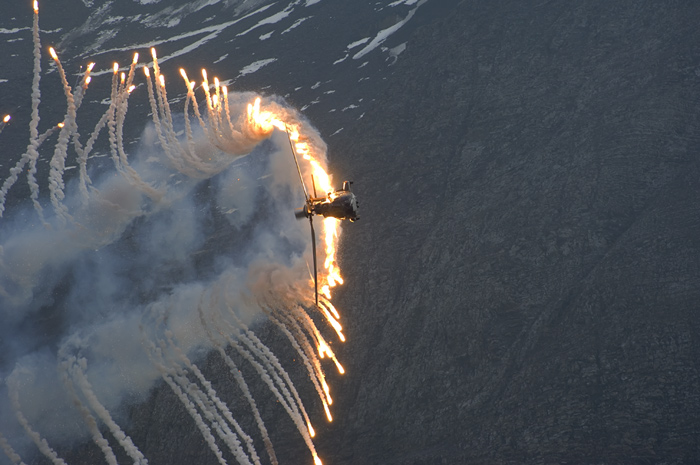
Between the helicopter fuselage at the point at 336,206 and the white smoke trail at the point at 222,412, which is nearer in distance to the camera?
the helicopter fuselage at the point at 336,206

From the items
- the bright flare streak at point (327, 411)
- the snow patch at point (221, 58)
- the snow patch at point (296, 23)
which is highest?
the snow patch at point (296, 23)

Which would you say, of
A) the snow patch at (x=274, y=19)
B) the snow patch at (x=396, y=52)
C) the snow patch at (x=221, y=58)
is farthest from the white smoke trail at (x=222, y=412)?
the snow patch at (x=274, y=19)

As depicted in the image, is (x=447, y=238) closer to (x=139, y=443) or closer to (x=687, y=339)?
(x=687, y=339)

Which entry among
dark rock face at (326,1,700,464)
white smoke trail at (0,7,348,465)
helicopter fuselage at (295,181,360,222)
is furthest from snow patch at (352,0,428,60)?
helicopter fuselage at (295,181,360,222)

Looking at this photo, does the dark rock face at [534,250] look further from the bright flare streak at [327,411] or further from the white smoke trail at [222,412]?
the white smoke trail at [222,412]

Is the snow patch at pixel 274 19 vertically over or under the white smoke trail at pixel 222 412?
over

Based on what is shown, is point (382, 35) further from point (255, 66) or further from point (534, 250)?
point (534, 250)

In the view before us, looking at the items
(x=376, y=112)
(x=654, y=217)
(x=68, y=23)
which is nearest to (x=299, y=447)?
(x=654, y=217)

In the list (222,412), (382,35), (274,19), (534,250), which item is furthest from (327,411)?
(274,19)
